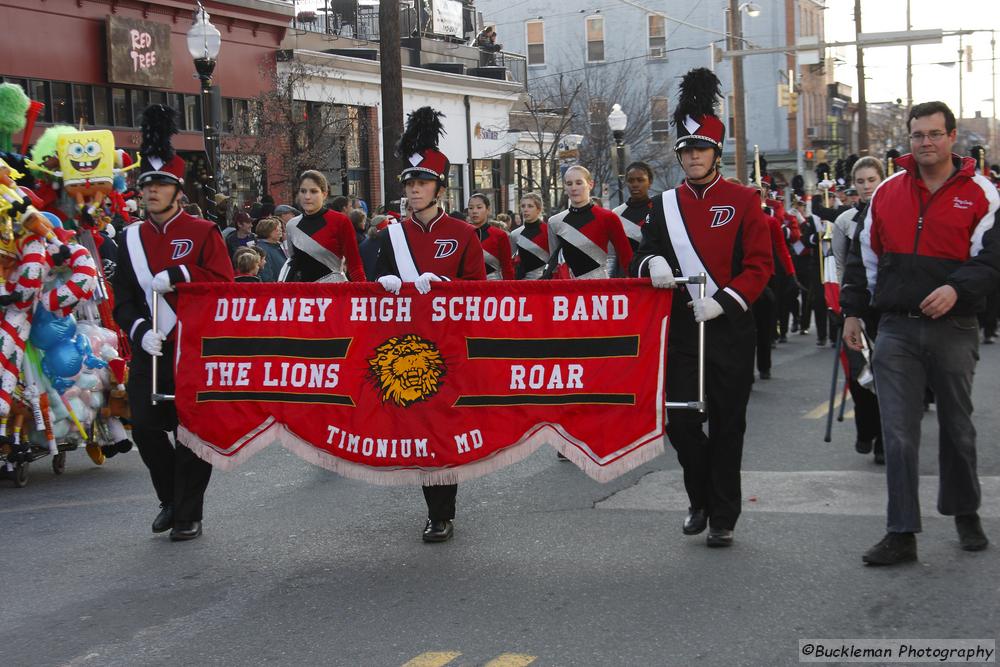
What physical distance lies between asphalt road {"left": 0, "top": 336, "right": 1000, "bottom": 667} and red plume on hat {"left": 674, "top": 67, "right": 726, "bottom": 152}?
78.2 inches

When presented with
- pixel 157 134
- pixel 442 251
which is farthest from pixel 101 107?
pixel 442 251

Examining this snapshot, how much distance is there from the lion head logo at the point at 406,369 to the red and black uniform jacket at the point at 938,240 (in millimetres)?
2172

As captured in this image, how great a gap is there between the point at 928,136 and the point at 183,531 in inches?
168

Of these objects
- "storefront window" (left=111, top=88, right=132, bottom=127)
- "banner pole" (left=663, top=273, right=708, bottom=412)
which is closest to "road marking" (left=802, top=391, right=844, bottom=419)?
"banner pole" (left=663, top=273, right=708, bottom=412)

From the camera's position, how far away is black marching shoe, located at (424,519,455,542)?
22.8 feet

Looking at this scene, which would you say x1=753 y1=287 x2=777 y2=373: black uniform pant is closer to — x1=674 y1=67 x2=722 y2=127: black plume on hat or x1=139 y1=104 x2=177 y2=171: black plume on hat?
x1=674 y1=67 x2=722 y2=127: black plume on hat

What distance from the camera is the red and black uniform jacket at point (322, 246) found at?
9656 millimetres

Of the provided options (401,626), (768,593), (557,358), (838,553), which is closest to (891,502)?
(838,553)

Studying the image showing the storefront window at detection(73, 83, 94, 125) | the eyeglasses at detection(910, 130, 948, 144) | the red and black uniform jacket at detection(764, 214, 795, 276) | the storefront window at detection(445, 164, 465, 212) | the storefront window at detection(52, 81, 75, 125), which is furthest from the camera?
the storefront window at detection(445, 164, 465, 212)

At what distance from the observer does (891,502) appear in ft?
20.3

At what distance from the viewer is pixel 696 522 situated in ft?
22.2

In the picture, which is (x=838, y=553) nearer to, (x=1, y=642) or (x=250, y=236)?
(x=1, y=642)

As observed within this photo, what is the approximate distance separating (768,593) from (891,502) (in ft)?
2.74

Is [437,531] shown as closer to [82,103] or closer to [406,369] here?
[406,369]
